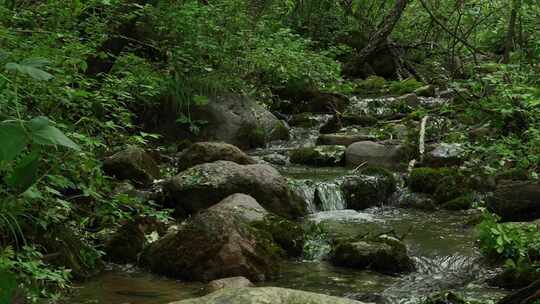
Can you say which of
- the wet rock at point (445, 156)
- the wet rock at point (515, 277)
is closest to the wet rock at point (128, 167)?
the wet rock at point (445, 156)

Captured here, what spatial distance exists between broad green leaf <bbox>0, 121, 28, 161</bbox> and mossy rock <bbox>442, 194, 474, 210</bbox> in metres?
9.68

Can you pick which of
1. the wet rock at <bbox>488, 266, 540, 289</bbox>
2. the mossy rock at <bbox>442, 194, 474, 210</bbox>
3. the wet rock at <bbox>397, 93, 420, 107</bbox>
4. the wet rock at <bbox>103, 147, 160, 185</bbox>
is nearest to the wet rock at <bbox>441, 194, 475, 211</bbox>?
the mossy rock at <bbox>442, 194, 474, 210</bbox>

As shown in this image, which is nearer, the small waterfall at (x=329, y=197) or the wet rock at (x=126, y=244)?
the wet rock at (x=126, y=244)

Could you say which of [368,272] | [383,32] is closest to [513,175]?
[368,272]

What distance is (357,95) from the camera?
1836cm

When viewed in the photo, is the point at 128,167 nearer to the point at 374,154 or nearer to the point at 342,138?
the point at 374,154

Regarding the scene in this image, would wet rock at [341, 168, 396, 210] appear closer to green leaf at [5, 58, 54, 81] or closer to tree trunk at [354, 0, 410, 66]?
tree trunk at [354, 0, 410, 66]

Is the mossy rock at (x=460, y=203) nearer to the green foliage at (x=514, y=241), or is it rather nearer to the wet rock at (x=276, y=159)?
the green foliage at (x=514, y=241)

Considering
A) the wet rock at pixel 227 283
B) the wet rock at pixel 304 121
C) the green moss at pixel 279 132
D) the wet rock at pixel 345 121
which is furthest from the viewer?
the wet rock at pixel 304 121

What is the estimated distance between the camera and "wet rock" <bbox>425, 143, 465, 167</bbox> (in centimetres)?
1174

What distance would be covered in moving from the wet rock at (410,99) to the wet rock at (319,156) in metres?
3.78

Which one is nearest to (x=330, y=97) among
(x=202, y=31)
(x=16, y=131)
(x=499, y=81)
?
(x=202, y=31)

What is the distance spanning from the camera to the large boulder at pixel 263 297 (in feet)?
11.7

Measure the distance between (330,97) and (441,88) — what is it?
3546 mm
